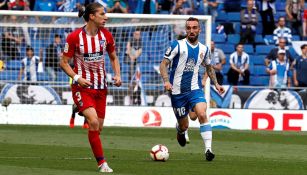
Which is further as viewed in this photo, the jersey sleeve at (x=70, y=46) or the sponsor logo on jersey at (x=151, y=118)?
the sponsor logo on jersey at (x=151, y=118)

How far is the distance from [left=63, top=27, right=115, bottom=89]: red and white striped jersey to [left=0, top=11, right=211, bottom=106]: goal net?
12.8 m

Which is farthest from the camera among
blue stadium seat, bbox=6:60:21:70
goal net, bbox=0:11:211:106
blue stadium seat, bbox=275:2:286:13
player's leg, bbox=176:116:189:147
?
blue stadium seat, bbox=275:2:286:13

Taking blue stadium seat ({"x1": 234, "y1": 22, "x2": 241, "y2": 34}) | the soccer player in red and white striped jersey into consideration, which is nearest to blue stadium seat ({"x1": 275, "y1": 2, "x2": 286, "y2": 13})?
blue stadium seat ({"x1": 234, "y1": 22, "x2": 241, "y2": 34})

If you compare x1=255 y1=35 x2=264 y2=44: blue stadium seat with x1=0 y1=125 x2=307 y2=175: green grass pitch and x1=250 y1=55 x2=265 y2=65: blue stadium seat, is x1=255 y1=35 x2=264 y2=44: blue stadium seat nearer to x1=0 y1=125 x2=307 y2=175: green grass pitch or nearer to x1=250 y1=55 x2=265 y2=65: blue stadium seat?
x1=250 y1=55 x2=265 y2=65: blue stadium seat

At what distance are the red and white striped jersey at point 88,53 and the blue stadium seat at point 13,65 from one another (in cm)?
1374

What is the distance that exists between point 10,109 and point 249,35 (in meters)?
8.66

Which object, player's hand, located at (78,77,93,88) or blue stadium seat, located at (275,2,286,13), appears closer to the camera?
player's hand, located at (78,77,93,88)

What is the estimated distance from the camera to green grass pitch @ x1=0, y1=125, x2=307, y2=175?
12625 millimetres

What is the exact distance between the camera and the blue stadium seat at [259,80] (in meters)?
28.8

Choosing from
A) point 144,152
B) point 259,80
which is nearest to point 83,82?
point 144,152

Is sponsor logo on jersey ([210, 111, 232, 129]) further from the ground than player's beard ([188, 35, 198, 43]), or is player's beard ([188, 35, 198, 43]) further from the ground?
player's beard ([188, 35, 198, 43])

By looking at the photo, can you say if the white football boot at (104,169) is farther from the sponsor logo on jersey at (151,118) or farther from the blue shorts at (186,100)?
the sponsor logo on jersey at (151,118)

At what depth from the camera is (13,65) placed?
2644 centimetres

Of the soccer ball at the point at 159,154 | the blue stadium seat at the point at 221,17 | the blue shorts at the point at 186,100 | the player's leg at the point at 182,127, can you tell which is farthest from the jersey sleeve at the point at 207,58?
the blue stadium seat at the point at 221,17
